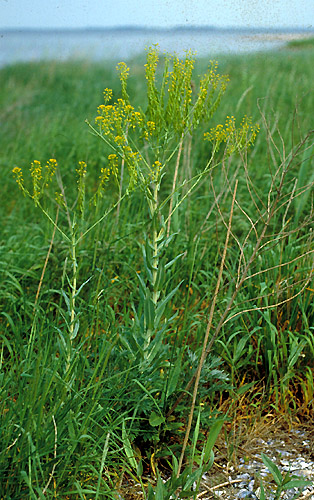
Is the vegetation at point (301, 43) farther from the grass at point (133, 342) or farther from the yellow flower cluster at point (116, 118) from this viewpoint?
the yellow flower cluster at point (116, 118)

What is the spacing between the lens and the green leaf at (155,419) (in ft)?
5.98

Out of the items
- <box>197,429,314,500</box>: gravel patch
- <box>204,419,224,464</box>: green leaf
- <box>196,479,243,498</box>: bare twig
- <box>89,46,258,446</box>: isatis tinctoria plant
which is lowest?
<box>197,429,314,500</box>: gravel patch

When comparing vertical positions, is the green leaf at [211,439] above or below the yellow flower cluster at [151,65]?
below

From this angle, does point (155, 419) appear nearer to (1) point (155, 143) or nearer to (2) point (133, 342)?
(2) point (133, 342)

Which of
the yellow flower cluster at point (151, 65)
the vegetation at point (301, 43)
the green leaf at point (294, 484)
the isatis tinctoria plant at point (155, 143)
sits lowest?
the green leaf at point (294, 484)

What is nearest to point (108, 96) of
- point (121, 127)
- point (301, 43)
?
point (121, 127)

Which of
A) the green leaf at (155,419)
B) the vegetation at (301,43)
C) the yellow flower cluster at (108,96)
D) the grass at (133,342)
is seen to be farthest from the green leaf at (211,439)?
the vegetation at (301,43)

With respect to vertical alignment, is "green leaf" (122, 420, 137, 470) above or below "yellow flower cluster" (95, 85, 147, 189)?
below

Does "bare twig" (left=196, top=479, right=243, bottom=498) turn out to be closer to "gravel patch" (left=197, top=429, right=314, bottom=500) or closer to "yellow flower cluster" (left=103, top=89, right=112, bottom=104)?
"gravel patch" (left=197, top=429, right=314, bottom=500)

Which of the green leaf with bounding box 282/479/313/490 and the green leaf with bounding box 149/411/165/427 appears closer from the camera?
the green leaf with bounding box 282/479/313/490

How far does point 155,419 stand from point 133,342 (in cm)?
27

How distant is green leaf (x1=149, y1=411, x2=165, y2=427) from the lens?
5.98 feet

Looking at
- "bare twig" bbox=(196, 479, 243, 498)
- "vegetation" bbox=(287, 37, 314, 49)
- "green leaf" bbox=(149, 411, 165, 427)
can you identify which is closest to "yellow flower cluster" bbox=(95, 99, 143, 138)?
"green leaf" bbox=(149, 411, 165, 427)

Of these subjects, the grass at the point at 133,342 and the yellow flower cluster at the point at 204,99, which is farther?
the yellow flower cluster at the point at 204,99
